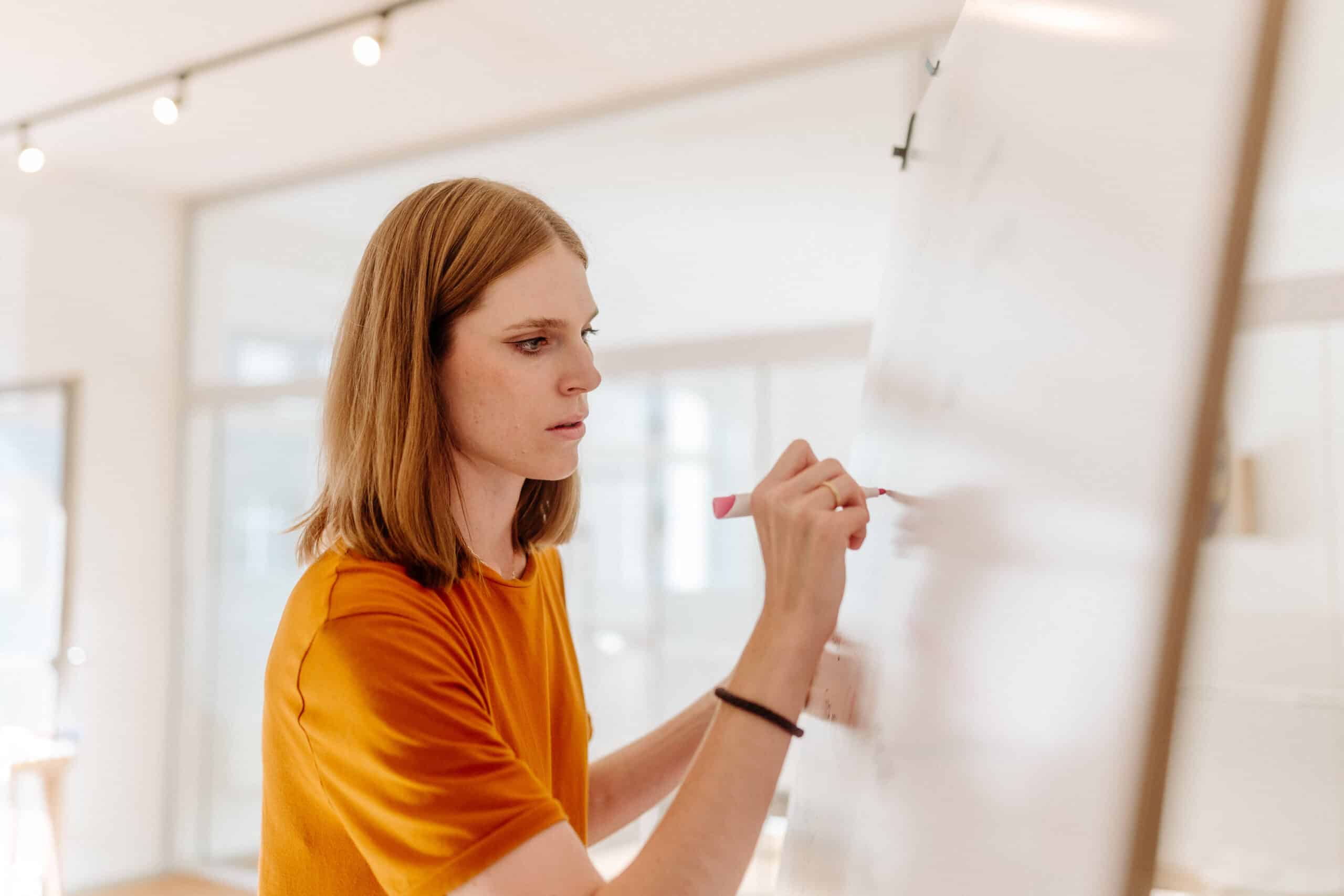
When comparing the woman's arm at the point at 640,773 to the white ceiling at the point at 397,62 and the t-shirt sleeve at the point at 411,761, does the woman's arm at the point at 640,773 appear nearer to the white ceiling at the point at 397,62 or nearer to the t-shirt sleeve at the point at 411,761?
the t-shirt sleeve at the point at 411,761

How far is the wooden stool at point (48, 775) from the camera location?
10.8 ft

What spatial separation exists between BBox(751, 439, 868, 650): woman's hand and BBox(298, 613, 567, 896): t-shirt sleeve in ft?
0.65

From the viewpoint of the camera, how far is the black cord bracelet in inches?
25.3

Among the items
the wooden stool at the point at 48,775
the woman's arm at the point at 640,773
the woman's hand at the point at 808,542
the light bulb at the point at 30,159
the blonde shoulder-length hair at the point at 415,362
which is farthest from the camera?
the light bulb at the point at 30,159

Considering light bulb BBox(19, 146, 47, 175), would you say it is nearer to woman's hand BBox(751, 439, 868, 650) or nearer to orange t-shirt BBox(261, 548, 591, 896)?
orange t-shirt BBox(261, 548, 591, 896)

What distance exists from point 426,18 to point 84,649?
280 cm

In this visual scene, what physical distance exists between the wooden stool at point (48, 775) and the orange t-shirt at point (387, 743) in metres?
2.99

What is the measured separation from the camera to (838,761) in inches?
28.0

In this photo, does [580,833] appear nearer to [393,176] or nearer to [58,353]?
[393,176]

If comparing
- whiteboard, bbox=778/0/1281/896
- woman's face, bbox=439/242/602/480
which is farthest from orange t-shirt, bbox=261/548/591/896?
whiteboard, bbox=778/0/1281/896

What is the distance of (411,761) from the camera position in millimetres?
671

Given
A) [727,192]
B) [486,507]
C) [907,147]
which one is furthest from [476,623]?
[727,192]

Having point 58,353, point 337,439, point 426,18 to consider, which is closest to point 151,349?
point 58,353

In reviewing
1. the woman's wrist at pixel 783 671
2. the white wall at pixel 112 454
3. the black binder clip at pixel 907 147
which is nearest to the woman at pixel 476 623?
the woman's wrist at pixel 783 671
